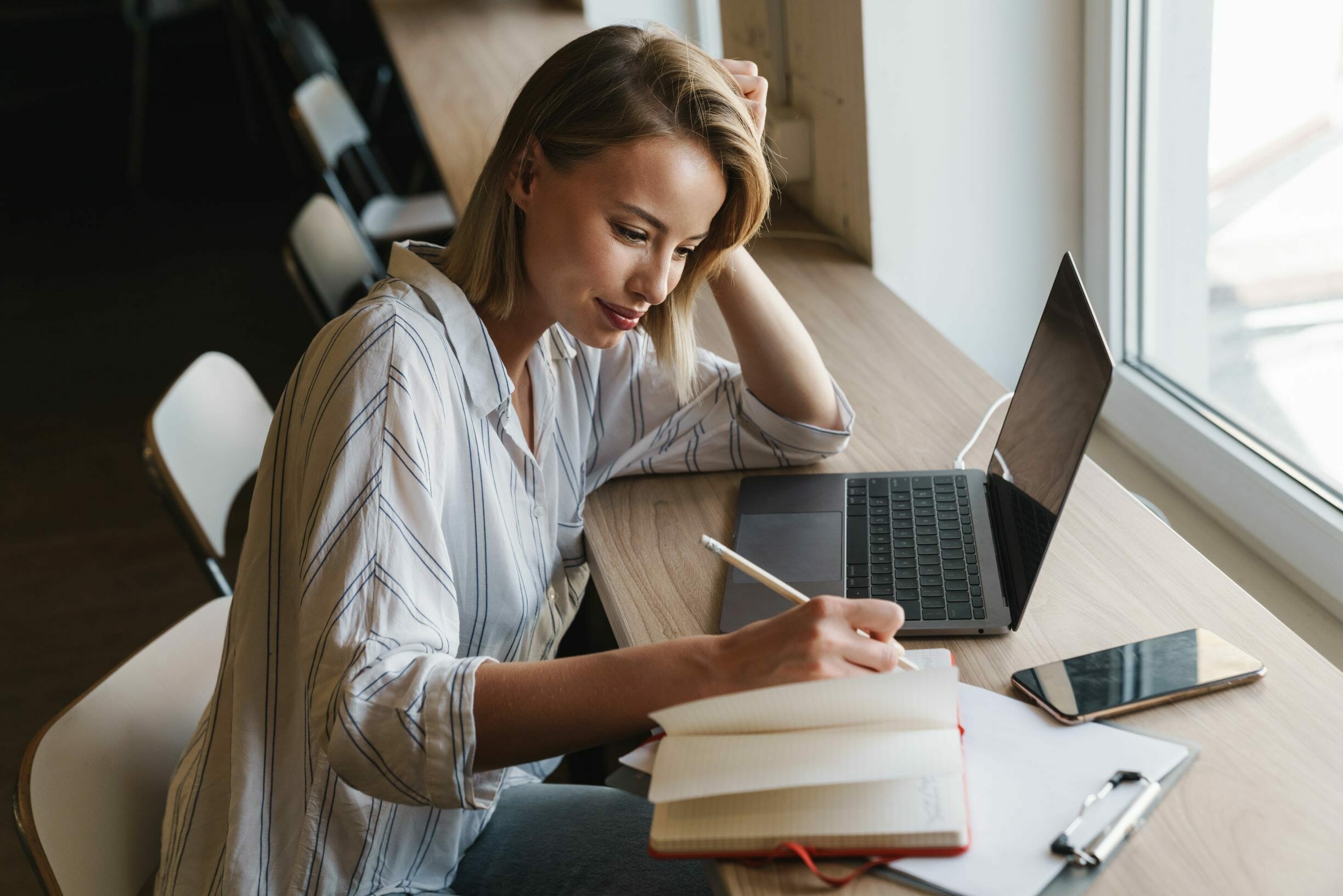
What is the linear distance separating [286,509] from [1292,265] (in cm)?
132

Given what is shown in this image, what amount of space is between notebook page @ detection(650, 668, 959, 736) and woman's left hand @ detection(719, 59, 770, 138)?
2.05 ft

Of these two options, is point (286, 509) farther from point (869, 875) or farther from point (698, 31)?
point (698, 31)

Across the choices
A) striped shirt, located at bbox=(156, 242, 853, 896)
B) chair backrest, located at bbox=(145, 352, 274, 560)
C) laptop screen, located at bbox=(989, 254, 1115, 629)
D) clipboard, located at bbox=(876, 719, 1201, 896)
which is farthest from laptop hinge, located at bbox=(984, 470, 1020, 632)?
chair backrest, located at bbox=(145, 352, 274, 560)

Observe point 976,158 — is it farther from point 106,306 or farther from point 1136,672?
point 106,306

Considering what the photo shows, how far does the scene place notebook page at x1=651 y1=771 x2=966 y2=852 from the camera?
792mm

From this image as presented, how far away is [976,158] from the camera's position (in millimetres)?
1898

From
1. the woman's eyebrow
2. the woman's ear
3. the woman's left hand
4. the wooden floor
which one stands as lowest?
the wooden floor

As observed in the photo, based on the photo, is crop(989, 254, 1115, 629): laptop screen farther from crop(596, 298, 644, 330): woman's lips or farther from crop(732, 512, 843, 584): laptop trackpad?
crop(596, 298, 644, 330): woman's lips

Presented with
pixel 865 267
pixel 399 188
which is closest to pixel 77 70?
pixel 399 188

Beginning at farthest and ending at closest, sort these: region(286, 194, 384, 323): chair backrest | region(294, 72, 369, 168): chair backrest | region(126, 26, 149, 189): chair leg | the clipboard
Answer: region(126, 26, 149, 189): chair leg → region(294, 72, 369, 168): chair backrest → region(286, 194, 384, 323): chair backrest → the clipboard

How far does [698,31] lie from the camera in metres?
3.55

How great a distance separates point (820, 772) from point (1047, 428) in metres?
0.46

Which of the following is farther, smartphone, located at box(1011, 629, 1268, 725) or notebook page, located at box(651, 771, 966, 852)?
smartphone, located at box(1011, 629, 1268, 725)

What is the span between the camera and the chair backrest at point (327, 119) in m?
3.13
